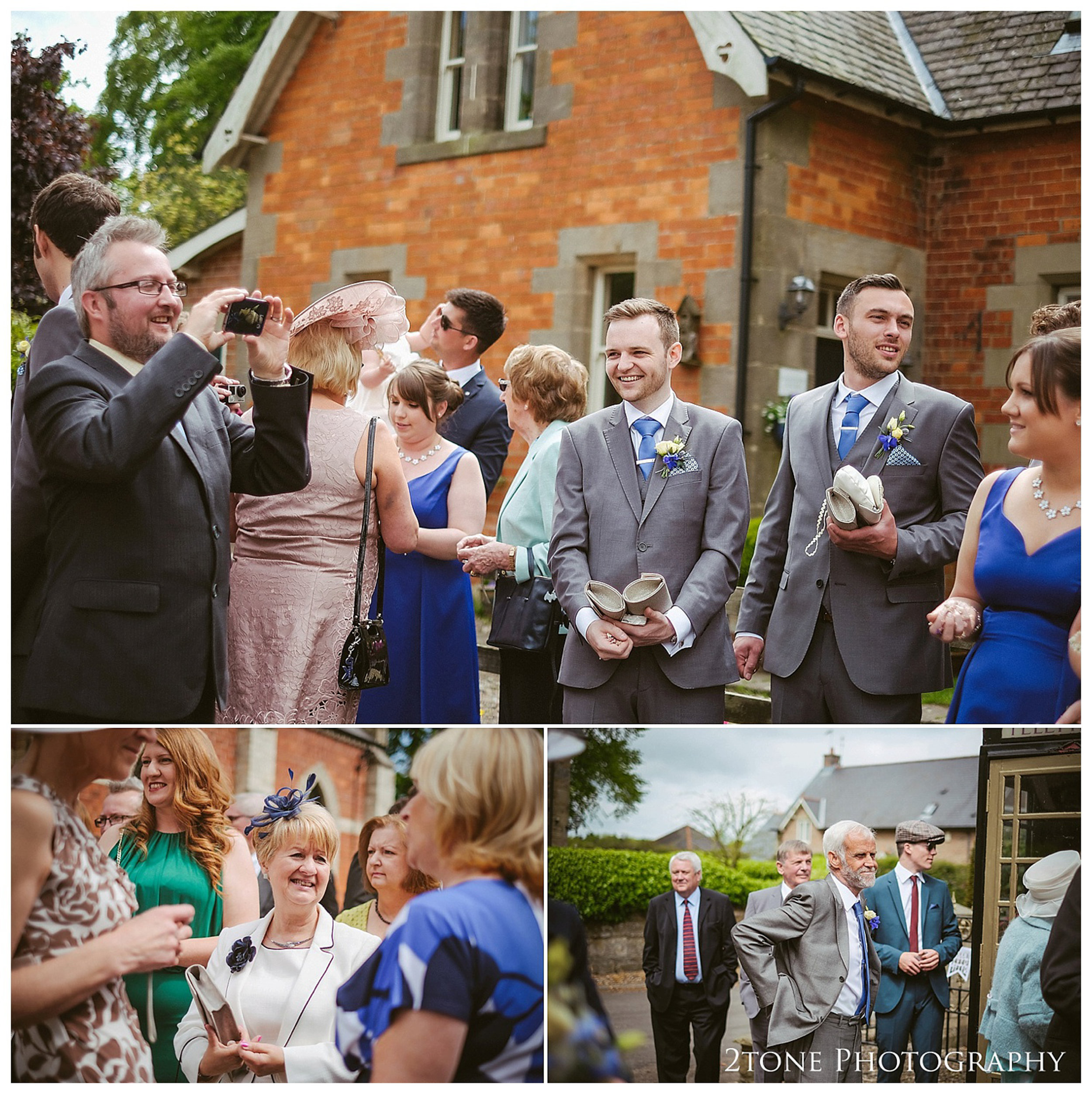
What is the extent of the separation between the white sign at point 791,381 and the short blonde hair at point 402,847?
6.36m

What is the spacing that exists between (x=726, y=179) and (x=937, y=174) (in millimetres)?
1824

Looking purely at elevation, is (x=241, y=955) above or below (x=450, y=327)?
below

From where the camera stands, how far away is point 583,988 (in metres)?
2.85

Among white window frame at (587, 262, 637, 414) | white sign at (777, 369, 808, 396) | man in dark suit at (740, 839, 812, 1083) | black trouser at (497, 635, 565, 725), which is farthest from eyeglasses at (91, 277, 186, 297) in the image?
white window frame at (587, 262, 637, 414)

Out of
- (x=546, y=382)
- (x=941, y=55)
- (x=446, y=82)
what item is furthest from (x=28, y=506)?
(x=941, y=55)

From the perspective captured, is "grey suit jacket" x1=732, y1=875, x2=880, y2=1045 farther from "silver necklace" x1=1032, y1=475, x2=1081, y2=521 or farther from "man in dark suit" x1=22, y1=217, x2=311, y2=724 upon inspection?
"man in dark suit" x1=22, y1=217, x2=311, y2=724

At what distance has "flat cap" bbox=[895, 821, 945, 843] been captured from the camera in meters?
3.00

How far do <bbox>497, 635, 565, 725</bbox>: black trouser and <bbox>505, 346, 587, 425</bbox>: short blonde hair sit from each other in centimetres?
82

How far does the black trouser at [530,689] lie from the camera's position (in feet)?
14.1

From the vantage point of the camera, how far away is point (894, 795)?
3020 mm

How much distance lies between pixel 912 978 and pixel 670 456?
153 cm

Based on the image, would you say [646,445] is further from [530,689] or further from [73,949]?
[73,949]

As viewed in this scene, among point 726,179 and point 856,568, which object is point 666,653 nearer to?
point 856,568

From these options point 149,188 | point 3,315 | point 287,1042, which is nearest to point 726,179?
point 3,315
